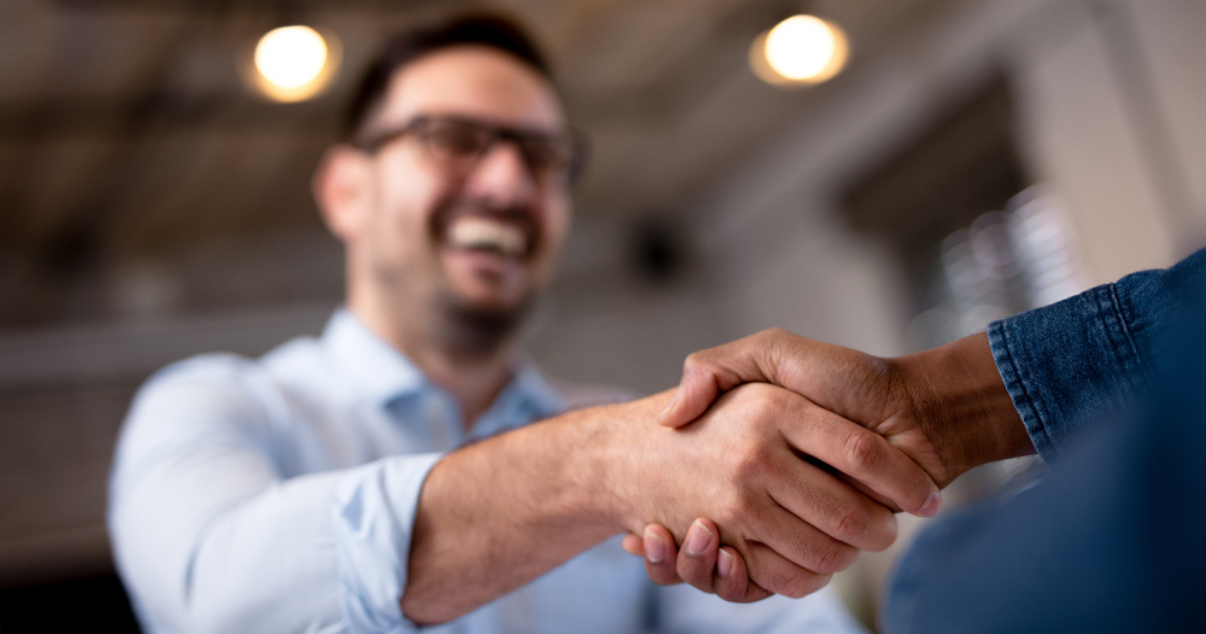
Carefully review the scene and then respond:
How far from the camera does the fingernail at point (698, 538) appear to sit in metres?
0.79

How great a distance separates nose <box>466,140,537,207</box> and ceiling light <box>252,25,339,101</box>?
117cm

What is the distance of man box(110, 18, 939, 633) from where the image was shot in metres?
0.79

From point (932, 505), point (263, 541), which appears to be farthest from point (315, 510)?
point (932, 505)

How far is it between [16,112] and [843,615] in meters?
3.23

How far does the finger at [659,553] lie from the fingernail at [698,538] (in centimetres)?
2

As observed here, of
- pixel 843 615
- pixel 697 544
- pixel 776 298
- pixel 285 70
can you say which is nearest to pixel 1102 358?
pixel 697 544

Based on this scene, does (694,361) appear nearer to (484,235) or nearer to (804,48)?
(484,235)

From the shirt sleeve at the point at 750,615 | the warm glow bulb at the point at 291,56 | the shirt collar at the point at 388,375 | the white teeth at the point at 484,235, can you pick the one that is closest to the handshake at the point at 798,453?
the shirt sleeve at the point at 750,615

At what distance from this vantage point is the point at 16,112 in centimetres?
322

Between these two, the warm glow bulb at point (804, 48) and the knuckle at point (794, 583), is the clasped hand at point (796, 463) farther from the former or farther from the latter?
the warm glow bulb at point (804, 48)

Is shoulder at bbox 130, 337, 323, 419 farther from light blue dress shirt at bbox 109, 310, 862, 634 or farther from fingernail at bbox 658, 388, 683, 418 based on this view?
fingernail at bbox 658, 388, 683, 418

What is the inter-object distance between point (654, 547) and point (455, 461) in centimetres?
19

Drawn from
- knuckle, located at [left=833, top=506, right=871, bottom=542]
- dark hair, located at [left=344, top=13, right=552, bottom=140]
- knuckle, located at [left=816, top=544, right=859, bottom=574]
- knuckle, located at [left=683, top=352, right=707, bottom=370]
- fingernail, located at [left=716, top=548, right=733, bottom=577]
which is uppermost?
dark hair, located at [left=344, top=13, right=552, bottom=140]

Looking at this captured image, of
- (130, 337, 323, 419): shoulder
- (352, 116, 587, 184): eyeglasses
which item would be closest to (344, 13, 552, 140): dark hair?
(352, 116, 587, 184): eyeglasses
